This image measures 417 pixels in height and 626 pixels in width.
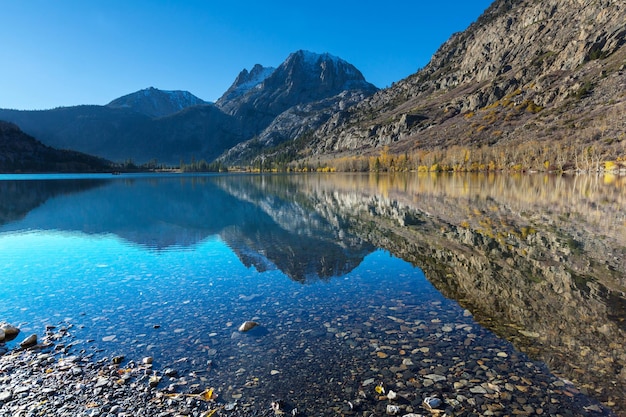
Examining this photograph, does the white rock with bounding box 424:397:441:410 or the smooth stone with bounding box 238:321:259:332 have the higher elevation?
the white rock with bounding box 424:397:441:410

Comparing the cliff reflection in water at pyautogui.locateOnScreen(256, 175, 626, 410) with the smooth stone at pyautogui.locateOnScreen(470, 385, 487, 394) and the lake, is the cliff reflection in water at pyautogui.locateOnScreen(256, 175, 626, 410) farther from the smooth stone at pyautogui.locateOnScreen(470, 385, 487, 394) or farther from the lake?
the smooth stone at pyautogui.locateOnScreen(470, 385, 487, 394)

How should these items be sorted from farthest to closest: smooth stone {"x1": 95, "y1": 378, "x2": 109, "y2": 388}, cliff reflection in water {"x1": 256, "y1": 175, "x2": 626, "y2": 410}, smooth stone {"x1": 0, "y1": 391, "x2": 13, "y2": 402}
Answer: cliff reflection in water {"x1": 256, "y1": 175, "x2": 626, "y2": 410} → smooth stone {"x1": 95, "y1": 378, "x2": 109, "y2": 388} → smooth stone {"x1": 0, "y1": 391, "x2": 13, "y2": 402}

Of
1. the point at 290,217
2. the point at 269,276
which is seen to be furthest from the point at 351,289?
the point at 290,217

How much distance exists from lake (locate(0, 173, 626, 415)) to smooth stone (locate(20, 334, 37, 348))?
0.61m

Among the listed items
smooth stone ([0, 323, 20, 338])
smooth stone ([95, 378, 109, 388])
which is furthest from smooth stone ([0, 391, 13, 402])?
smooth stone ([0, 323, 20, 338])

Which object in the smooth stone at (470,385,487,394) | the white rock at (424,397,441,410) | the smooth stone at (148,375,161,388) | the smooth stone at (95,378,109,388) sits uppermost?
the white rock at (424,397,441,410)

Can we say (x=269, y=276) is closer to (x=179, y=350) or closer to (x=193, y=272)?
(x=193, y=272)

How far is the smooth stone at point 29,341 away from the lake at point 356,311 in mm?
607

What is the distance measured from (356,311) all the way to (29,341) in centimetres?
946

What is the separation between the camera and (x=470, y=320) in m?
10.8

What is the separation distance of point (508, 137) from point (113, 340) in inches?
7602

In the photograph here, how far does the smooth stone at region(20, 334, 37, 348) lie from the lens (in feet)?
30.5

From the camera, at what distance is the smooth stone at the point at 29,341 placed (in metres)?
9.28

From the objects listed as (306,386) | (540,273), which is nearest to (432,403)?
(306,386)
